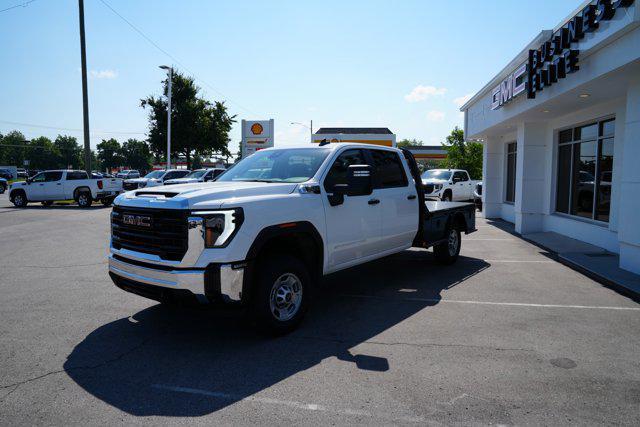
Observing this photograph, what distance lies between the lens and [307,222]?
4.89m

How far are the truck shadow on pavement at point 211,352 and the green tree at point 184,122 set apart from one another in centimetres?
3694

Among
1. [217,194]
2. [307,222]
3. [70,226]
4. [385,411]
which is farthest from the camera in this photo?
[70,226]

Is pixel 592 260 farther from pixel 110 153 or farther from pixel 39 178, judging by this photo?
pixel 110 153

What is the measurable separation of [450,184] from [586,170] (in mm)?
11710

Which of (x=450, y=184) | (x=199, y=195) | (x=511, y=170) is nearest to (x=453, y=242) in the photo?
(x=199, y=195)

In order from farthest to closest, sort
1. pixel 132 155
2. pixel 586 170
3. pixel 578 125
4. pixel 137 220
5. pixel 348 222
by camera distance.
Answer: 1. pixel 132 155
2. pixel 578 125
3. pixel 586 170
4. pixel 348 222
5. pixel 137 220

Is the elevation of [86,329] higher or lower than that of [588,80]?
lower

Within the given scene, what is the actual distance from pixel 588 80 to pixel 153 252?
7.81m

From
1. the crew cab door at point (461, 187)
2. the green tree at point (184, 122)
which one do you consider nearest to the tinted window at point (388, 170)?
the crew cab door at point (461, 187)

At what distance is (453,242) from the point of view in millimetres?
8680

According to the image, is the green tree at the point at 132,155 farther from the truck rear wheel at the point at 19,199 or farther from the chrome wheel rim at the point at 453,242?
the chrome wheel rim at the point at 453,242

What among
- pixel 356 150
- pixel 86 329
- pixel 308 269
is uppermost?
pixel 356 150

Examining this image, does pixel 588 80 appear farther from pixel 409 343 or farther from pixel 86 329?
pixel 86 329

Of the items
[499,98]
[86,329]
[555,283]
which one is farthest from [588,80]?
[86,329]
